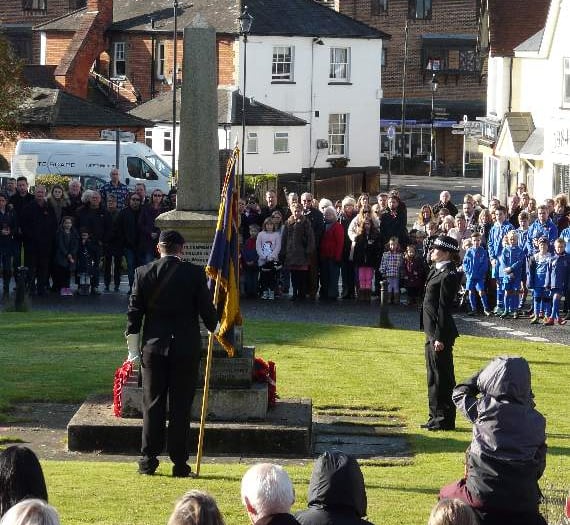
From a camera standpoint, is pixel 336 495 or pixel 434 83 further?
pixel 434 83

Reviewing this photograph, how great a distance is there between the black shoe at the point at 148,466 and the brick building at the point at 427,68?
74.8 metres

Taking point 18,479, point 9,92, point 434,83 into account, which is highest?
point 434,83

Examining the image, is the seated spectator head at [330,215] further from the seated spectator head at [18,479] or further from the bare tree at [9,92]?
the bare tree at [9,92]

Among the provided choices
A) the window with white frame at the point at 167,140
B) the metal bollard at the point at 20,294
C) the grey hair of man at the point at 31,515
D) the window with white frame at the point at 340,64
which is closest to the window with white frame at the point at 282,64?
the window with white frame at the point at 340,64

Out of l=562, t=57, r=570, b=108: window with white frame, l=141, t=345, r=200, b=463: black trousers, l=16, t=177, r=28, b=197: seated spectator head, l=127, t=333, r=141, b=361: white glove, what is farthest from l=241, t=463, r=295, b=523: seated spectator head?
l=562, t=57, r=570, b=108: window with white frame

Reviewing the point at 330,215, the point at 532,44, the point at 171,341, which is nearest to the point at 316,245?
the point at 330,215

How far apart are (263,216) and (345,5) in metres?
59.7

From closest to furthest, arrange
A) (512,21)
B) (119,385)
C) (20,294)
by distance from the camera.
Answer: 1. (119,385)
2. (20,294)
3. (512,21)

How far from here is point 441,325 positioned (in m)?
15.0

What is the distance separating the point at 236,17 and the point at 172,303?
5353 cm

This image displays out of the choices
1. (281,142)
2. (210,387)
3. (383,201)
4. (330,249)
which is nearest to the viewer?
(210,387)

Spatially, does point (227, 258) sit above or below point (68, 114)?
below

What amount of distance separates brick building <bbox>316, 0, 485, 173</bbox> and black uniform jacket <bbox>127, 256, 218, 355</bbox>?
74667mm

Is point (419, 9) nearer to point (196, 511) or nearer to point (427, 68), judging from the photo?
point (427, 68)
